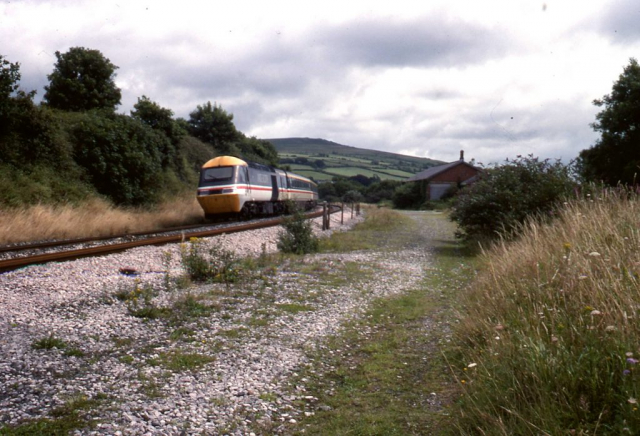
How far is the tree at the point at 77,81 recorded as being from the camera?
90.1ft

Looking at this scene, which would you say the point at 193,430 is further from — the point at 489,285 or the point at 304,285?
the point at 304,285

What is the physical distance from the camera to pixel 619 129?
3316 centimetres

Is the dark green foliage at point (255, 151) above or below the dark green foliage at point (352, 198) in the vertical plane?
above

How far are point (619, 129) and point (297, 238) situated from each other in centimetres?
2897

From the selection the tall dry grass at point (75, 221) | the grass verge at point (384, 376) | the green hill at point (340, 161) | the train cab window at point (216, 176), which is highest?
the green hill at point (340, 161)

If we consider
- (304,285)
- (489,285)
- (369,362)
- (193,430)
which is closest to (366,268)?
(304,285)

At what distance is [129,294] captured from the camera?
6906 millimetres

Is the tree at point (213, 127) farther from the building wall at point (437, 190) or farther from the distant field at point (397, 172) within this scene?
the distant field at point (397, 172)

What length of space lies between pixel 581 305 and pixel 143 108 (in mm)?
29197

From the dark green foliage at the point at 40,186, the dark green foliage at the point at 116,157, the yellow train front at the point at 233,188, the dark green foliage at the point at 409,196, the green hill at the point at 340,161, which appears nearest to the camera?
the dark green foliage at the point at 40,186

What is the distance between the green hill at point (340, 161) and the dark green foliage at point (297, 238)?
6135 centimetres

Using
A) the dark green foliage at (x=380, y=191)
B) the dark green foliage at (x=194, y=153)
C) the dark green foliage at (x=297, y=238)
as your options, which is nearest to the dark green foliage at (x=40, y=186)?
the dark green foliage at (x=297, y=238)

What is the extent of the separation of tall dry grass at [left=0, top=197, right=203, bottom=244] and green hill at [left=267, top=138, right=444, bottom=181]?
54185 millimetres

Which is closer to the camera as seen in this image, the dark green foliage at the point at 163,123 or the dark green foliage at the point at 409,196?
the dark green foliage at the point at 163,123
